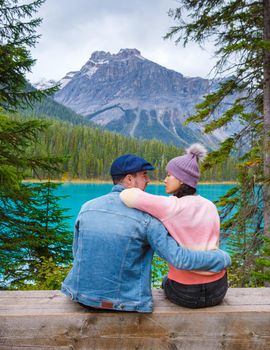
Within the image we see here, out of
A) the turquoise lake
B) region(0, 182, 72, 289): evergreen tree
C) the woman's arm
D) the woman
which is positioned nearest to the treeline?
the turquoise lake

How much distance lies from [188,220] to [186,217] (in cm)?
3

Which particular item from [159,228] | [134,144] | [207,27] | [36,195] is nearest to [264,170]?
[207,27]

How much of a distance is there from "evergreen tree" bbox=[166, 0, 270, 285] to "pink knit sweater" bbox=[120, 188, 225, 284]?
5.12 m

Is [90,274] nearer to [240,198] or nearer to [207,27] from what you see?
[240,198]

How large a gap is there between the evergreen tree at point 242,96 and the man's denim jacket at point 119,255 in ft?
17.5

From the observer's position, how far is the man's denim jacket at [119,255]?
2107mm

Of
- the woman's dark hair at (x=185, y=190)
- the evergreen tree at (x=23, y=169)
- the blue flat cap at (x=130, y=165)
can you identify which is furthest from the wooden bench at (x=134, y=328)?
the evergreen tree at (x=23, y=169)

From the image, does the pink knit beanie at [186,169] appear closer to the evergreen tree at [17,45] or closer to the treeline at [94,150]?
the evergreen tree at [17,45]

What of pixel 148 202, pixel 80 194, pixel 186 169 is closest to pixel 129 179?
pixel 148 202

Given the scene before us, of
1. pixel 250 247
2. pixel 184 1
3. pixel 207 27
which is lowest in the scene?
pixel 250 247

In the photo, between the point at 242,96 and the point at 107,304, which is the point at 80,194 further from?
the point at 107,304

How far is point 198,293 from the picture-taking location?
226 cm

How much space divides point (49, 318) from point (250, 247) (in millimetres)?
5855

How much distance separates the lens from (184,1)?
7.98 m
